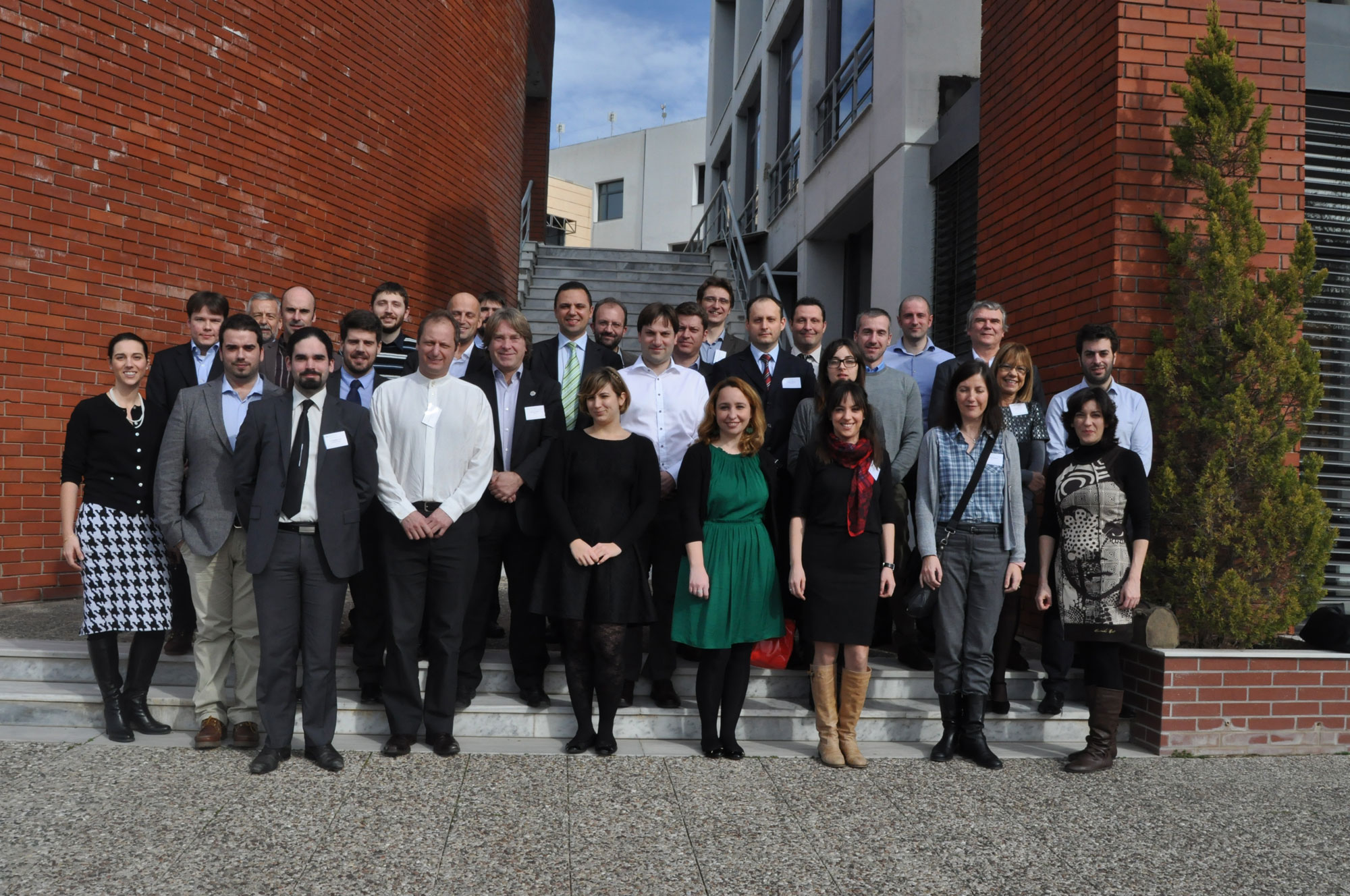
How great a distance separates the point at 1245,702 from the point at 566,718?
3298 millimetres

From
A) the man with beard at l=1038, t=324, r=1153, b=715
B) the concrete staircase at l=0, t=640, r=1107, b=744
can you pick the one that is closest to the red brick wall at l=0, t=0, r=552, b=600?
the concrete staircase at l=0, t=640, r=1107, b=744

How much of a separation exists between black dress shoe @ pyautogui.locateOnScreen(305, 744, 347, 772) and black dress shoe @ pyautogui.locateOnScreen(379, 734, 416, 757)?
0.20 meters

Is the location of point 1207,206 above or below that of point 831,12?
below

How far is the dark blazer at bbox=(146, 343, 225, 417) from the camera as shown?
501cm

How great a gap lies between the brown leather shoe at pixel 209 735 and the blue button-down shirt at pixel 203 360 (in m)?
1.72

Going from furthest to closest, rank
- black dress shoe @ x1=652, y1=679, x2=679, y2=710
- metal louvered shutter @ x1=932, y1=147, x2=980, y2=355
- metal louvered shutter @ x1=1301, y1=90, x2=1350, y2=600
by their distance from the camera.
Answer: metal louvered shutter @ x1=932, y1=147, x2=980, y2=355 < metal louvered shutter @ x1=1301, y1=90, x2=1350, y2=600 < black dress shoe @ x1=652, y1=679, x2=679, y2=710

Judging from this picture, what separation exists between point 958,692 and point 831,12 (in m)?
11.3

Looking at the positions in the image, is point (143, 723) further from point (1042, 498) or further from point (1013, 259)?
point (1013, 259)

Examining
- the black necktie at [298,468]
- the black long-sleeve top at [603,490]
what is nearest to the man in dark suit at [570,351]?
the black long-sleeve top at [603,490]

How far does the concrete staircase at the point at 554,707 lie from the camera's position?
15.7 feet

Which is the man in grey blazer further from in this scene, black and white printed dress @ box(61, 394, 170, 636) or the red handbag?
the red handbag

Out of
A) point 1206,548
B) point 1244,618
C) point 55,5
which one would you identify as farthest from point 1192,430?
point 55,5

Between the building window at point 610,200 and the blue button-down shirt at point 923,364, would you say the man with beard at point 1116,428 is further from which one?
the building window at point 610,200

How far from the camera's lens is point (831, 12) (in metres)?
Answer: 13.4
